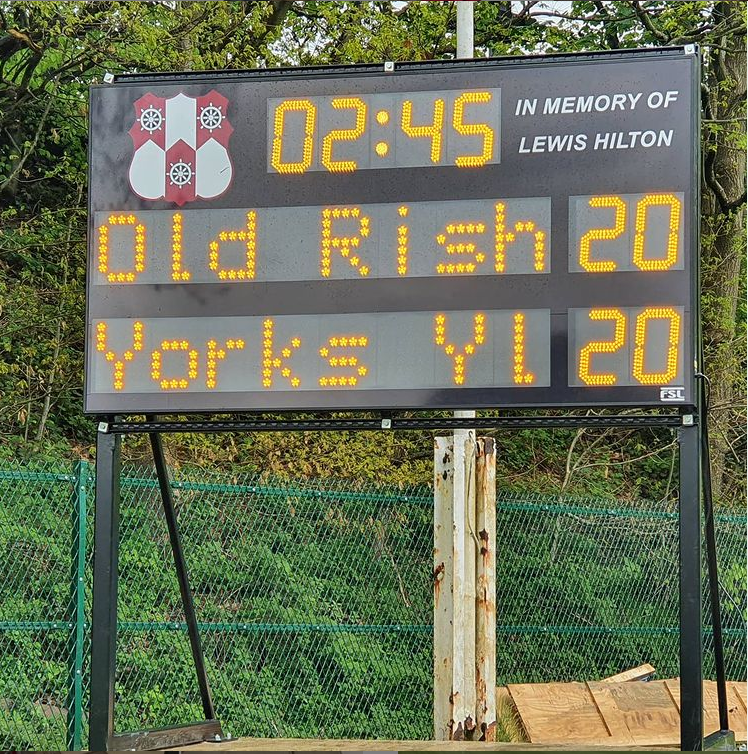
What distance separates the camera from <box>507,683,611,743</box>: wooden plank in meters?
9.29

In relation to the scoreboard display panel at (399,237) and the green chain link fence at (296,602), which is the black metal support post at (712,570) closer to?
the scoreboard display panel at (399,237)

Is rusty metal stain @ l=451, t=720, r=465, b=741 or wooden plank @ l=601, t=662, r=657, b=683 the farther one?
wooden plank @ l=601, t=662, r=657, b=683

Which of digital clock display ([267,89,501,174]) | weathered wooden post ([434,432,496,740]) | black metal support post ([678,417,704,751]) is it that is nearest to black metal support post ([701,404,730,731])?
black metal support post ([678,417,704,751])

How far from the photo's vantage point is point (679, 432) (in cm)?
620

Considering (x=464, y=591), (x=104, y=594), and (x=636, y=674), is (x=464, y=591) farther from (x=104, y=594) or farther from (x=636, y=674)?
(x=636, y=674)

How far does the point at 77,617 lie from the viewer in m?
8.23

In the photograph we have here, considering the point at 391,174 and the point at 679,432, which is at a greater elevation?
the point at 391,174

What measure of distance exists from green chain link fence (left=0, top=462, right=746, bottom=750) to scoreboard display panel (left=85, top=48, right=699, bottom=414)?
2.42 metres

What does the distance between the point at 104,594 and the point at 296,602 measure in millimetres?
3361

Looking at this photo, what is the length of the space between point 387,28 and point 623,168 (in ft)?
24.7

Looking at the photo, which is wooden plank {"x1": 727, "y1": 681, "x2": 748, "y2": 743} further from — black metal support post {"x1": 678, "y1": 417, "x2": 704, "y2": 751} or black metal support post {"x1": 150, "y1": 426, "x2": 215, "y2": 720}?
black metal support post {"x1": 150, "y1": 426, "x2": 215, "y2": 720}

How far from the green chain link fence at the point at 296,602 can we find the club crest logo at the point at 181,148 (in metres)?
2.61

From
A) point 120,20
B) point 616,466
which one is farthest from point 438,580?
point 120,20

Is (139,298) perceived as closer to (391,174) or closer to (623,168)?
(391,174)
